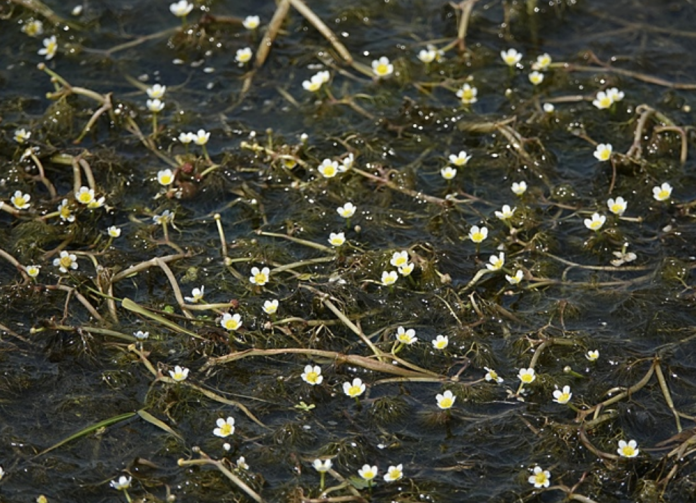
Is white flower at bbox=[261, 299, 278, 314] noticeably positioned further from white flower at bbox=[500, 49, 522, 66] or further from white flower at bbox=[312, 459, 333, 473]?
white flower at bbox=[500, 49, 522, 66]

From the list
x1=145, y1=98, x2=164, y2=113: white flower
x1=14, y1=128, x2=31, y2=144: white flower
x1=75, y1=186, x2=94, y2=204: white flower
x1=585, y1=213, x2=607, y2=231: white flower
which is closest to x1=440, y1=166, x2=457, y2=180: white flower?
x1=585, y1=213, x2=607, y2=231: white flower

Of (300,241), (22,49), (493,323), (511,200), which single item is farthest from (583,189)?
(22,49)

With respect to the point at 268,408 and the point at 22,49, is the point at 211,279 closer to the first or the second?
the point at 268,408

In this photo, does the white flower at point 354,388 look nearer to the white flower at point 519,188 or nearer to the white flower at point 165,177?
the white flower at point 519,188

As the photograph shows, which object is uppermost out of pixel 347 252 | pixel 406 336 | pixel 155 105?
pixel 155 105

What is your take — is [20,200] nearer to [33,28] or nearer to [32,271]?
[32,271]

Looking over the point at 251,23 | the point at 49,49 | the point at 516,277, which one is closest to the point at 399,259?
the point at 516,277
